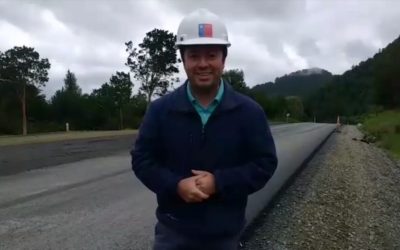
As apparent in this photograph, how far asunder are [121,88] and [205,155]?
71.5 metres

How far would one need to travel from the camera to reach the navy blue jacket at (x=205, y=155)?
7.92 feet

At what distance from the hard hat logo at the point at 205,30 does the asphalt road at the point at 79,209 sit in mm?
3701

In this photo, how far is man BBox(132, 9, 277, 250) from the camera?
2416 millimetres

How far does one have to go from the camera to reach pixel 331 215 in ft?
30.6

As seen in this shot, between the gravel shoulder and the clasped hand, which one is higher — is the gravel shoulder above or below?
below

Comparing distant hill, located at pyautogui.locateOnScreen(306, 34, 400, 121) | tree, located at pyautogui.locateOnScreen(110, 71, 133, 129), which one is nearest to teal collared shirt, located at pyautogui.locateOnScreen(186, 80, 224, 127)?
tree, located at pyautogui.locateOnScreen(110, 71, 133, 129)

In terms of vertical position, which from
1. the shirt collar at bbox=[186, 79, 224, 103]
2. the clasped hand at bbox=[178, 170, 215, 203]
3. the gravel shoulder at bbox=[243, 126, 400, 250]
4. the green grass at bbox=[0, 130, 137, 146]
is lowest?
the gravel shoulder at bbox=[243, 126, 400, 250]

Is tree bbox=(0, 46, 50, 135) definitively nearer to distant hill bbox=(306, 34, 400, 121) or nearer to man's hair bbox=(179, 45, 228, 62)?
man's hair bbox=(179, 45, 228, 62)

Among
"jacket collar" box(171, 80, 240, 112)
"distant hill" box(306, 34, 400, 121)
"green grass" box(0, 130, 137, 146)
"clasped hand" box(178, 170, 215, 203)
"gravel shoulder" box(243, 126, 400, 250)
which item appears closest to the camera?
"clasped hand" box(178, 170, 215, 203)

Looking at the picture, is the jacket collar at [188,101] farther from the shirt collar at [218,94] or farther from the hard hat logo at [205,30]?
the hard hat logo at [205,30]

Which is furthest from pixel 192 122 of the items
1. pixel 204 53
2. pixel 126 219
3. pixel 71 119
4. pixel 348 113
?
pixel 348 113

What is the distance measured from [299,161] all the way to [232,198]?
48.3 feet

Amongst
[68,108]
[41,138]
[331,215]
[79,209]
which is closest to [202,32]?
[79,209]

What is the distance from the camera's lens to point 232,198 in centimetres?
243
